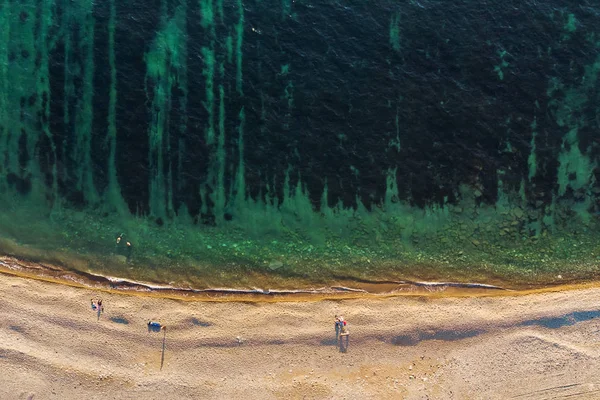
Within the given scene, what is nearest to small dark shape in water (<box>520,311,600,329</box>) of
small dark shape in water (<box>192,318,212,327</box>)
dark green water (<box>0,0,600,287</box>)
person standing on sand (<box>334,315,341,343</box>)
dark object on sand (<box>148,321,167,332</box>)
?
dark green water (<box>0,0,600,287</box>)

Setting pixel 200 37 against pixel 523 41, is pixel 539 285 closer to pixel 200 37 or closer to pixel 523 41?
pixel 523 41

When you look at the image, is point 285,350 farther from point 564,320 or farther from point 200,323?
point 564,320

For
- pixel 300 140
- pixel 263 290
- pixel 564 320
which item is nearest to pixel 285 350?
pixel 263 290

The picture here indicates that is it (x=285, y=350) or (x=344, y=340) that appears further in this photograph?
(x=344, y=340)

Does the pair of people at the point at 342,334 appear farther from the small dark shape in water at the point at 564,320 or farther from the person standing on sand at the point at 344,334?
the small dark shape in water at the point at 564,320

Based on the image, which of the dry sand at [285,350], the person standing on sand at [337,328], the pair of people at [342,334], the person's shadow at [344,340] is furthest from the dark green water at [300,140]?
the person's shadow at [344,340]

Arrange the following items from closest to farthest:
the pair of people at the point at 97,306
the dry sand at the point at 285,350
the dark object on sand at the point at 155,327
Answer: the dry sand at the point at 285,350 < the dark object on sand at the point at 155,327 < the pair of people at the point at 97,306

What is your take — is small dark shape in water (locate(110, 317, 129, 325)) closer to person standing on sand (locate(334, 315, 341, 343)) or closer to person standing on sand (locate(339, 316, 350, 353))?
person standing on sand (locate(334, 315, 341, 343))
